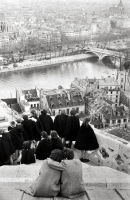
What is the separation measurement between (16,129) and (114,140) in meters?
0.62

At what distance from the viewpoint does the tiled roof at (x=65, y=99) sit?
9930 millimetres

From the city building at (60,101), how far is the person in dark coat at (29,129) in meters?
7.25

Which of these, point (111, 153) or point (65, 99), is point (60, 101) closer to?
point (65, 99)

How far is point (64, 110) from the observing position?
2.73 metres

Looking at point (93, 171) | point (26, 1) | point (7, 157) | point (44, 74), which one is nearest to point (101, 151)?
point (93, 171)

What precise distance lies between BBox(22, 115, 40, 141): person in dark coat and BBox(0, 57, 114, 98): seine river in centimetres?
999

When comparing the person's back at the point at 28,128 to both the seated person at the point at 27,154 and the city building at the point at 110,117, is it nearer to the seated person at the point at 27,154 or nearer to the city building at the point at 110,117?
the seated person at the point at 27,154

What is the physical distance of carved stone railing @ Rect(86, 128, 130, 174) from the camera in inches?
77.8

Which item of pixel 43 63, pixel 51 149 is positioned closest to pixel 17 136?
pixel 51 149

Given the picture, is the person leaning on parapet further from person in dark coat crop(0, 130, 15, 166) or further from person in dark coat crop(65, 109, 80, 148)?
person in dark coat crop(65, 109, 80, 148)

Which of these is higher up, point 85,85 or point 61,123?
point 61,123

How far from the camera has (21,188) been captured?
1559mm

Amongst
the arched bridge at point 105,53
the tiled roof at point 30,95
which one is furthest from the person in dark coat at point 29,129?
the arched bridge at point 105,53

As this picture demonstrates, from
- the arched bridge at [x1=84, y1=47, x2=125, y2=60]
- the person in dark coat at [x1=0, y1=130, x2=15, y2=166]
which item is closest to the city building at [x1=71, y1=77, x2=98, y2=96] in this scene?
the arched bridge at [x1=84, y1=47, x2=125, y2=60]
